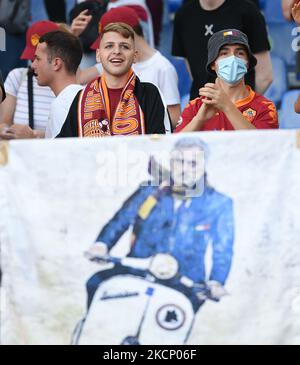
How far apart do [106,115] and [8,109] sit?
55.2 inches

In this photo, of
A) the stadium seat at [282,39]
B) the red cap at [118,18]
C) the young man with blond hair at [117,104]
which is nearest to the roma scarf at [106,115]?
the young man with blond hair at [117,104]

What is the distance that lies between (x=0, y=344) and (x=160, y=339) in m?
0.73

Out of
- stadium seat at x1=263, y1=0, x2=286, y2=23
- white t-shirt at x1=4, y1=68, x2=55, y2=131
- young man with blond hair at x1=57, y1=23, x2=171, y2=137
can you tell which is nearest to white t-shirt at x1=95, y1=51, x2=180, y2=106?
white t-shirt at x1=4, y1=68, x2=55, y2=131

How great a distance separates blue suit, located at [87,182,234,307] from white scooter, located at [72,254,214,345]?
5cm

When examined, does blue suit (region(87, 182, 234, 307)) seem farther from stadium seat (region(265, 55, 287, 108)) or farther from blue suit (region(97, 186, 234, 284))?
stadium seat (region(265, 55, 287, 108))

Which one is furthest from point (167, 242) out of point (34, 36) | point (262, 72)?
point (34, 36)

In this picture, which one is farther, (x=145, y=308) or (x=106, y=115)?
(x=106, y=115)

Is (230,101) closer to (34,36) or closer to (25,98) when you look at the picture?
(25,98)

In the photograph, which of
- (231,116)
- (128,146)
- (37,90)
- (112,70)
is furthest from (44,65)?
(128,146)

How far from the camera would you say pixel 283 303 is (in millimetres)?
5078

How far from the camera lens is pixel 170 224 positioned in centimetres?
504

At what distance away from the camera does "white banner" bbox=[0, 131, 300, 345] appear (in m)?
5.02

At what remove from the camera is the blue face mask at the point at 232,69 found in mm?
6203

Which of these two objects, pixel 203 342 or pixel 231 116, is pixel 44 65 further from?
pixel 203 342
